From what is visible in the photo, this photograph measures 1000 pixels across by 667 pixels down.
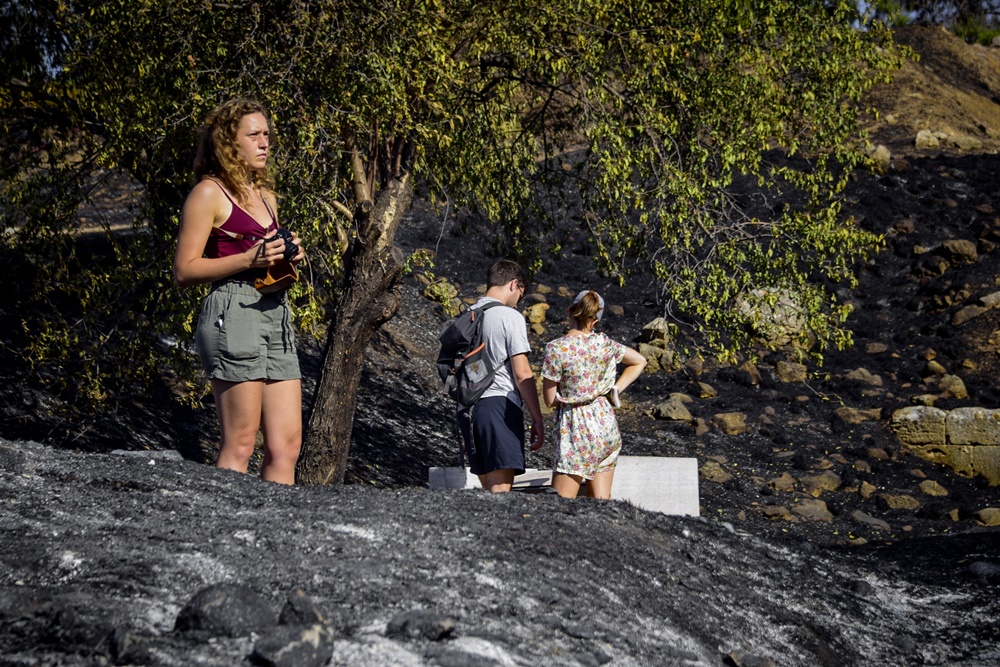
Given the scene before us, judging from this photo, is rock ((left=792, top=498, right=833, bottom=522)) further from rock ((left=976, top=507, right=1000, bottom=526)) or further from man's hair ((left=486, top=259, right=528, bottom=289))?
man's hair ((left=486, top=259, right=528, bottom=289))

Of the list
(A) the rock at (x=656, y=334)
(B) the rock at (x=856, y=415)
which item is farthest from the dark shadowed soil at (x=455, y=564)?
(A) the rock at (x=656, y=334)

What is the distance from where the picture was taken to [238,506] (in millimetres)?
4301

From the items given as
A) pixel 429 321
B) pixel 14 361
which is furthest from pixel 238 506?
pixel 429 321

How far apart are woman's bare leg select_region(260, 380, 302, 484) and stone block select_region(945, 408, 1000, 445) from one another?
873 centimetres

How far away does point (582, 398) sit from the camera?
19.4 ft

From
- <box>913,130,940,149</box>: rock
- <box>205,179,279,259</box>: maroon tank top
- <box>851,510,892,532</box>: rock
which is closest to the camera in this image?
<box>205,179,279,259</box>: maroon tank top

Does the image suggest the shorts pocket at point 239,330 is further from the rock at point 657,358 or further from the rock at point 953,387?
the rock at point 953,387

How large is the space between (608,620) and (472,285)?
479 inches

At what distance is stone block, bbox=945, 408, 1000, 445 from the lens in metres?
11.1

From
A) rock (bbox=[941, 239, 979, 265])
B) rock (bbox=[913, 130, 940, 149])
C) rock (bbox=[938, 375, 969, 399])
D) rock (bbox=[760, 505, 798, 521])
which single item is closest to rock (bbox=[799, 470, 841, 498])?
rock (bbox=[760, 505, 798, 521])

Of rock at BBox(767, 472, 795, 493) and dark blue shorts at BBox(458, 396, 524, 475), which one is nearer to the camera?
dark blue shorts at BBox(458, 396, 524, 475)

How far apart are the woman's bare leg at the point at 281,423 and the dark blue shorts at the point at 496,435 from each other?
4.96ft

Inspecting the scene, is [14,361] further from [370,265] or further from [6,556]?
[6,556]

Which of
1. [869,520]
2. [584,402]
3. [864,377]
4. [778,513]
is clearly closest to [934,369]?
[864,377]
